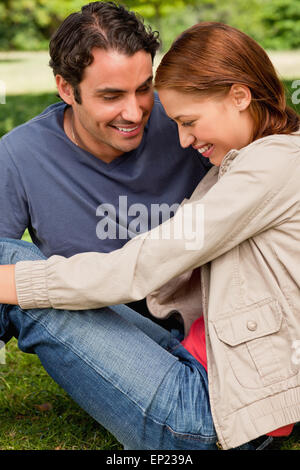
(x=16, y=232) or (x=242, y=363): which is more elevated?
(x=16, y=232)

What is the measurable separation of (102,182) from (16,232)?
44cm

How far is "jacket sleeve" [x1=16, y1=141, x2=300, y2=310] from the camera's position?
2.15 meters

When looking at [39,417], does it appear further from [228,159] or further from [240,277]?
[228,159]

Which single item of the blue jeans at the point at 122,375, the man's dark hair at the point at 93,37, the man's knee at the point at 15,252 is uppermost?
the man's dark hair at the point at 93,37

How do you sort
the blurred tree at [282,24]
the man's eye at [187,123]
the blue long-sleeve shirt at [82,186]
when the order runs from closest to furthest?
the man's eye at [187,123], the blue long-sleeve shirt at [82,186], the blurred tree at [282,24]

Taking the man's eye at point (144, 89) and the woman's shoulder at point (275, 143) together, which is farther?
the man's eye at point (144, 89)

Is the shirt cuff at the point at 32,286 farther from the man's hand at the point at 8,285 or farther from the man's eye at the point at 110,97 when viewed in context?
the man's eye at the point at 110,97

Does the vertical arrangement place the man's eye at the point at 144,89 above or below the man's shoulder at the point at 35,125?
above

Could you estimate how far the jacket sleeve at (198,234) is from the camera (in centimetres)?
215

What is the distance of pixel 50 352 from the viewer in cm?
236

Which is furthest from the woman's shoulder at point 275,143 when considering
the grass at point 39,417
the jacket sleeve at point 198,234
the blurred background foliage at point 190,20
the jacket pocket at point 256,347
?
the blurred background foliage at point 190,20

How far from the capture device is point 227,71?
2383mm
